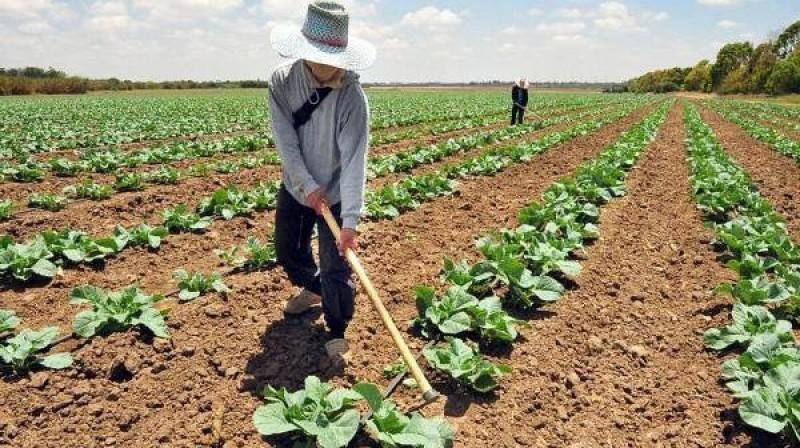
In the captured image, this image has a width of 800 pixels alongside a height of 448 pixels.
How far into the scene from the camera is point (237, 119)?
24.9 meters

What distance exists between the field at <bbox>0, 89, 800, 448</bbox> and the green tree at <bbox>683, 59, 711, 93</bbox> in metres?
102

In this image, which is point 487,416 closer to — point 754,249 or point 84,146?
point 754,249

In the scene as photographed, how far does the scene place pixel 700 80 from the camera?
10394 centimetres

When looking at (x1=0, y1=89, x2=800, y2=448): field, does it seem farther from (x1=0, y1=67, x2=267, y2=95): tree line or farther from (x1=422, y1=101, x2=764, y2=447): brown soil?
(x1=0, y1=67, x2=267, y2=95): tree line

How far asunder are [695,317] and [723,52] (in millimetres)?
110888

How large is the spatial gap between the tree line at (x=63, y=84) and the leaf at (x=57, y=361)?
6089 cm

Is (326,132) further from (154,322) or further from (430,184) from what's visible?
(430,184)

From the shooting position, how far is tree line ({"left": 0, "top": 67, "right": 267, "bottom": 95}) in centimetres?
5541

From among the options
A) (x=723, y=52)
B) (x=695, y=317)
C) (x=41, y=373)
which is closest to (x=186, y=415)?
(x=41, y=373)

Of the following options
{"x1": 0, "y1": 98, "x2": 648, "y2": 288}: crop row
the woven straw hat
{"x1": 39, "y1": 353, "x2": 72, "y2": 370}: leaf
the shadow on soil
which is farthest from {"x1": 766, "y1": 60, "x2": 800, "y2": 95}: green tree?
{"x1": 39, "y1": 353, "x2": 72, "y2": 370}: leaf

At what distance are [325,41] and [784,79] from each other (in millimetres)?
77903

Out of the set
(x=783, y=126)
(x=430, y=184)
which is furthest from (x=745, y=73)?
(x=430, y=184)

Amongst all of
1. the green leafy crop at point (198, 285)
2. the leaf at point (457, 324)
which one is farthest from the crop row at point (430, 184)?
the leaf at point (457, 324)

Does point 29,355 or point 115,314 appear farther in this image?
point 115,314
